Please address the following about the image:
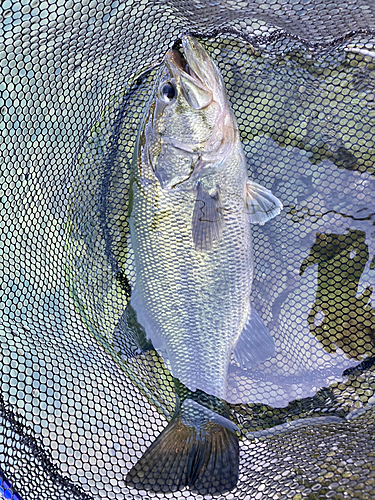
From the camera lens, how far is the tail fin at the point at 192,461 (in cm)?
228

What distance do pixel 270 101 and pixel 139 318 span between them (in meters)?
1.65

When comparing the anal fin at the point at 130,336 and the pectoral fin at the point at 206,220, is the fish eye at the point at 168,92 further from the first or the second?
the anal fin at the point at 130,336

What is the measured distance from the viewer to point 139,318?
249 cm

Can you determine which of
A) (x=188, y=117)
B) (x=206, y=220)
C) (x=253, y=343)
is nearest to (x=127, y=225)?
(x=206, y=220)

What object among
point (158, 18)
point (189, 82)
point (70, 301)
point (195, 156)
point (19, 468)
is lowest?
point (19, 468)

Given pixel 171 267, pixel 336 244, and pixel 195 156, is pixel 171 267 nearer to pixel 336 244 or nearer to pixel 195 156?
pixel 195 156

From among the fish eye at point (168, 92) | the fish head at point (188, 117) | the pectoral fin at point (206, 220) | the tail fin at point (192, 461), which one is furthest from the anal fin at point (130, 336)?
the fish eye at point (168, 92)

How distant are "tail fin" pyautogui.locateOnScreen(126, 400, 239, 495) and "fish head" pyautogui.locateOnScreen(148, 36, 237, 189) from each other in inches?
54.9

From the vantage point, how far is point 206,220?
2.33 m

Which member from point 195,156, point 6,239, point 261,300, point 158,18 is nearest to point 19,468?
point 6,239

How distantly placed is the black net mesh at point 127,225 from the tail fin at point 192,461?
205 millimetres

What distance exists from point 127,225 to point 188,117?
34.2 inches

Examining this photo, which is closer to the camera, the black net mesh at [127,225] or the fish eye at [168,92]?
the fish eye at [168,92]

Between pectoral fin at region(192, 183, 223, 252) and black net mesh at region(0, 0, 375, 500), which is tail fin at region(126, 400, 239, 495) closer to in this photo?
black net mesh at region(0, 0, 375, 500)
